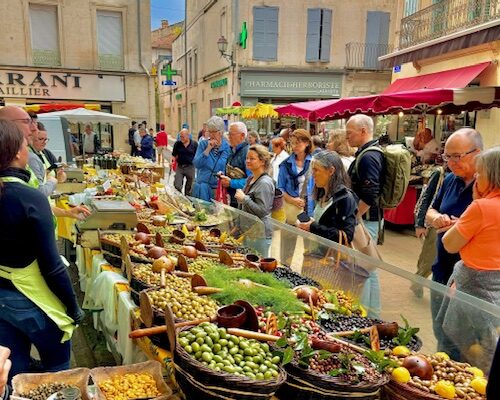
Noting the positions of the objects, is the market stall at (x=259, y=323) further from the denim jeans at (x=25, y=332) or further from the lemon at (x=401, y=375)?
the denim jeans at (x=25, y=332)

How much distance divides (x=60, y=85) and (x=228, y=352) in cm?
1872

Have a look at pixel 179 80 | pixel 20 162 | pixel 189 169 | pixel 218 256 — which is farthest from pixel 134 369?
pixel 179 80

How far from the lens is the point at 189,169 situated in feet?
29.5

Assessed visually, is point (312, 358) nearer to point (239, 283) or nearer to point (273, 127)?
point (239, 283)

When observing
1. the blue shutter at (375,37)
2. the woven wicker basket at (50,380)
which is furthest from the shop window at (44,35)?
the woven wicker basket at (50,380)

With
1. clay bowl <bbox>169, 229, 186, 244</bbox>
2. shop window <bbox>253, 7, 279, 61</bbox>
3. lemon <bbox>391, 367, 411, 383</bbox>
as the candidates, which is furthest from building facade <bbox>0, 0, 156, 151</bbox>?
lemon <bbox>391, 367, 411, 383</bbox>

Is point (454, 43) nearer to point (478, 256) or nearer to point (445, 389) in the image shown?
point (478, 256)

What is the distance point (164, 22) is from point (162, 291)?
46242mm

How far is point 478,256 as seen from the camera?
247cm

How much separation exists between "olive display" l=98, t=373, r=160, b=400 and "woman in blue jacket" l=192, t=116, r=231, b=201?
421 centimetres

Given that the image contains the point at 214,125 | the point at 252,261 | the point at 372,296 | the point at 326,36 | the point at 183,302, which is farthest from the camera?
the point at 326,36

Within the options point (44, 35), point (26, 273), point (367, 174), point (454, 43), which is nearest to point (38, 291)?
point (26, 273)

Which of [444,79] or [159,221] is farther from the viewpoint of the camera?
[444,79]

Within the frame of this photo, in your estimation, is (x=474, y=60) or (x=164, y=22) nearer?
(x=474, y=60)
